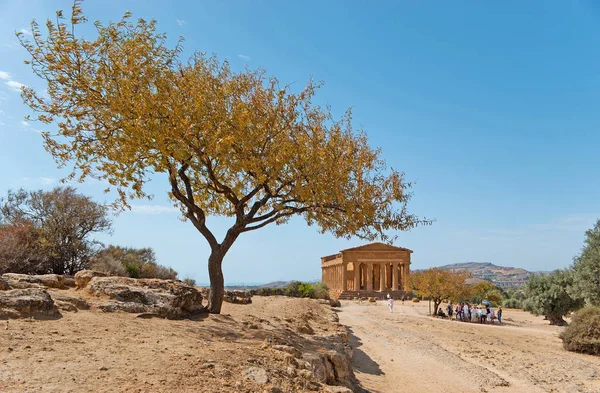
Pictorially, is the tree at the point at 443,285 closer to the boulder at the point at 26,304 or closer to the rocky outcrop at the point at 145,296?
the rocky outcrop at the point at 145,296

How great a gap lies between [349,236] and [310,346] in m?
3.73

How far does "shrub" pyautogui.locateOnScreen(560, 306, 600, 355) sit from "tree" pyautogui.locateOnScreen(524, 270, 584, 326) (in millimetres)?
13883

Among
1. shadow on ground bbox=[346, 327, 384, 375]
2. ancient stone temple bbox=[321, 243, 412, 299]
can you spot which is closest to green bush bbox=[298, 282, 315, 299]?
ancient stone temple bbox=[321, 243, 412, 299]

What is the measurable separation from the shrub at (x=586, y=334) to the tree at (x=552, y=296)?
45.5ft

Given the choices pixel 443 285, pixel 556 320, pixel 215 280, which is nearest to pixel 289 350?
pixel 215 280

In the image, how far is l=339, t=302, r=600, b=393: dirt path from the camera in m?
14.2

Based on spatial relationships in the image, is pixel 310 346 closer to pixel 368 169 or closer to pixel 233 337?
pixel 233 337

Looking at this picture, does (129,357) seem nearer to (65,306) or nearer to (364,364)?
(65,306)

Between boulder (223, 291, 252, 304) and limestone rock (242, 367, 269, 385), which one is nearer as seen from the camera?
limestone rock (242, 367, 269, 385)

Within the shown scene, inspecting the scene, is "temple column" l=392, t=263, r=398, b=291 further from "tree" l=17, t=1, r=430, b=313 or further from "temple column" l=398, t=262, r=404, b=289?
"tree" l=17, t=1, r=430, b=313

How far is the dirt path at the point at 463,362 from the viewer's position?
1425 cm

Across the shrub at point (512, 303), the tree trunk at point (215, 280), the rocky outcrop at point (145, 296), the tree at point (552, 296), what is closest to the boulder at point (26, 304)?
the rocky outcrop at point (145, 296)

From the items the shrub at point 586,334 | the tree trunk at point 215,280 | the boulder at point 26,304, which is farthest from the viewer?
the shrub at point 586,334

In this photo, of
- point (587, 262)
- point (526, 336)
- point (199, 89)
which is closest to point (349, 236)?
point (199, 89)
